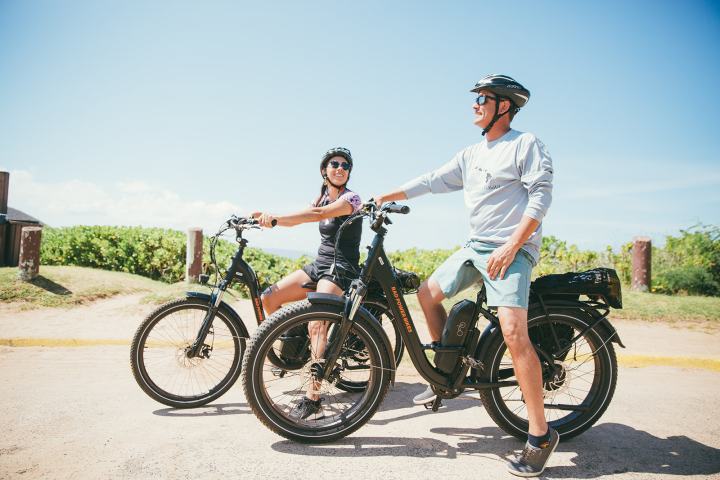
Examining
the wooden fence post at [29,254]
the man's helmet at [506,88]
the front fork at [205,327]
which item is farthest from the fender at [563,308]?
the wooden fence post at [29,254]

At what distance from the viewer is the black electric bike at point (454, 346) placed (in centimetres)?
315

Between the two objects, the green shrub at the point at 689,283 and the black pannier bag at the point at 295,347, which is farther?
the green shrub at the point at 689,283

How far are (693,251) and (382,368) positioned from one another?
11.8m

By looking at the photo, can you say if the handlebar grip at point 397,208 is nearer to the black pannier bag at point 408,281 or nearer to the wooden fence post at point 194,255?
the black pannier bag at point 408,281

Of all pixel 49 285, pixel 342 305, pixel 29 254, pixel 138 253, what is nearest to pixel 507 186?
pixel 342 305

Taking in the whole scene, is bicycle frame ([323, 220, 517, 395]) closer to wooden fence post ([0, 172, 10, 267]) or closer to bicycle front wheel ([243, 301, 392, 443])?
bicycle front wheel ([243, 301, 392, 443])

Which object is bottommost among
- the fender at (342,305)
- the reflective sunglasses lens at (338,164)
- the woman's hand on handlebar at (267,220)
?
the fender at (342,305)

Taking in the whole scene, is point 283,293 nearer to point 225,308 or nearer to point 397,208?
point 225,308

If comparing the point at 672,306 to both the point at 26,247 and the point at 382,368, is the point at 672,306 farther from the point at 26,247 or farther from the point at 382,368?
the point at 26,247

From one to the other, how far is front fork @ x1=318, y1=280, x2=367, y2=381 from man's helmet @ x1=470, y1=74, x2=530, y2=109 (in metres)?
1.61

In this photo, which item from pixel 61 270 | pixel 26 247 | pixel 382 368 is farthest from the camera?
pixel 61 270

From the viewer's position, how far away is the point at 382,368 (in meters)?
3.24

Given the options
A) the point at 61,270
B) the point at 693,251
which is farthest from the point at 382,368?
the point at 693,251

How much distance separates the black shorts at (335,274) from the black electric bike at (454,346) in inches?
23.8
